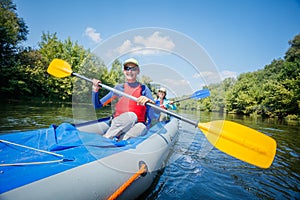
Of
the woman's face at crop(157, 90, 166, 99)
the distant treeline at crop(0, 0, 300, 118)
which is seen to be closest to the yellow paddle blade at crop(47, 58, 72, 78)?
the woman's face at crop(157, 90, 166, 99)

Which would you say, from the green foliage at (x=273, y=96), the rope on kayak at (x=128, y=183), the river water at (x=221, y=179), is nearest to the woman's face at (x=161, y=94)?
the river water at (x=221, y=179)

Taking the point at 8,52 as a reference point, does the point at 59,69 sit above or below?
below

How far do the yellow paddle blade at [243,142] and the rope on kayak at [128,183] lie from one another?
1.00m

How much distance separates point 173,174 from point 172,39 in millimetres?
2323

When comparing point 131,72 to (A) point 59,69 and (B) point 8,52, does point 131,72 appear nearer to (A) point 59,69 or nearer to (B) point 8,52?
(A) point 59,69

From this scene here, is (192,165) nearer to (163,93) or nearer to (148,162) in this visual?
(148,162)

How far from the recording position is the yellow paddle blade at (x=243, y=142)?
2.02m

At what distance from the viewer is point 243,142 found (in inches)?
83.6

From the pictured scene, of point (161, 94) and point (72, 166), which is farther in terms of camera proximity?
point (161, 94)

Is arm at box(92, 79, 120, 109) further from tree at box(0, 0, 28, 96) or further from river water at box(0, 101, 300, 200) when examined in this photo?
tree at box(0, 0, 28, 96)

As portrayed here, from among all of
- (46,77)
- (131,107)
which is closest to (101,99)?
(131,107)

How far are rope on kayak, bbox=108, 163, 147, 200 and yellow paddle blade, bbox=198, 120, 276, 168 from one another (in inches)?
39.5

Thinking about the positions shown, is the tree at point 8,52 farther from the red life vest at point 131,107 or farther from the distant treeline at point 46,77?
the red life vest at point 131,107

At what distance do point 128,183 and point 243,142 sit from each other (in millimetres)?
1463
